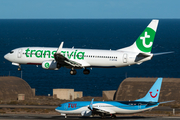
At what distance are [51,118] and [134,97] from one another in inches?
1387

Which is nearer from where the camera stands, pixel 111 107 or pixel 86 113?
pixel 111 107

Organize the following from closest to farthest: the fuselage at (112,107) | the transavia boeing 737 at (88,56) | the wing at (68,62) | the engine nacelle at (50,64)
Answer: the fuselage at (112,107), the transavia boeing 737 at (88,56), the wing at (68,62), the engine nacelle at (50,64)

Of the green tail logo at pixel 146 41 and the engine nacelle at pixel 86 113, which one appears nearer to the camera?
the engine nacelle at pixel 86 113

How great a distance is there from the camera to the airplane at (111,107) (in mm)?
80188

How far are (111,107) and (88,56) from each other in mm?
12035

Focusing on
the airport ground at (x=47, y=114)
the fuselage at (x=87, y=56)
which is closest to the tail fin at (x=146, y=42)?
the fuselage at (x=87, y=56)

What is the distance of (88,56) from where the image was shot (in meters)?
87.3

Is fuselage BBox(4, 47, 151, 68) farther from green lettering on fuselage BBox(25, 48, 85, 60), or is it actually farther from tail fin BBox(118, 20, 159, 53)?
tail fin BBox(118, 20, 159, 53)

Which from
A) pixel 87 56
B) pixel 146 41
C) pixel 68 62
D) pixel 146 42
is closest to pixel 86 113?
pixel 68 62

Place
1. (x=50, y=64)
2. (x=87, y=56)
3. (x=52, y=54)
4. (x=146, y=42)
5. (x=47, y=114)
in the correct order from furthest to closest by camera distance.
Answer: (x=52, y=54), (x=47, y=114), (x=146, y=42), (x=50, y=64), (x=87, y=56)

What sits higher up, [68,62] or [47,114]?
[68,62]

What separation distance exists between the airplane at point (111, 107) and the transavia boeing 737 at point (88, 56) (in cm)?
798

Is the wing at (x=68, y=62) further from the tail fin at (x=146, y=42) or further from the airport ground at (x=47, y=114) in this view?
the airport ground at (x=47, y=114)

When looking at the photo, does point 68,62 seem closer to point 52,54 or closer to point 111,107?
point 52,54
